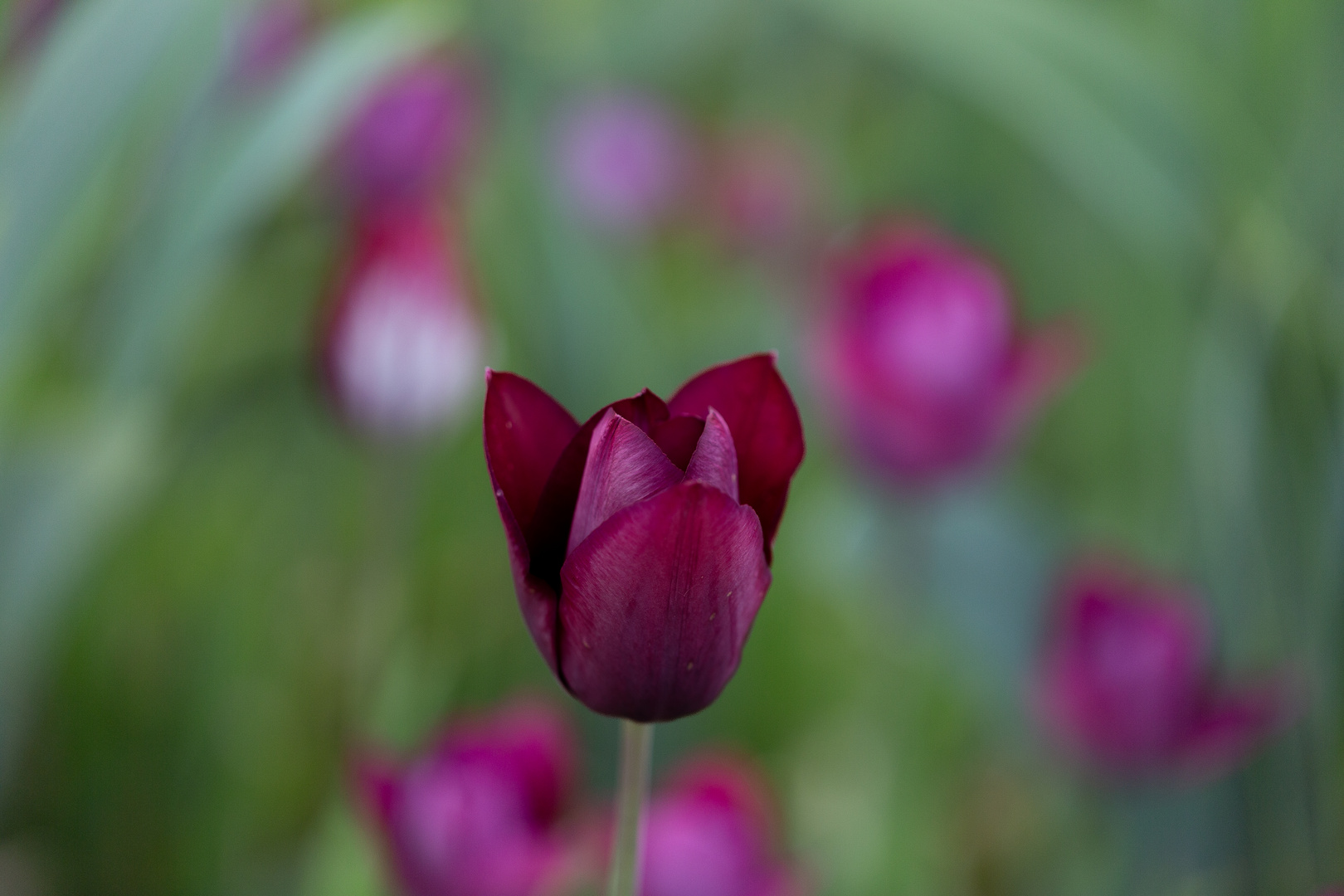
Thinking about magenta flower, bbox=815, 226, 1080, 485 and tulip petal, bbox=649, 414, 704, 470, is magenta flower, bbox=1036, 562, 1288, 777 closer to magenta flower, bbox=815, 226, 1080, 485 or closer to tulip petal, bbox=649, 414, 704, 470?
magenta flower, bbox=815, 226, 1080, 485

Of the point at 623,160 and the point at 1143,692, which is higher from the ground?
the point at 623,160

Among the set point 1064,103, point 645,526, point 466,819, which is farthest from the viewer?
point 1064,103

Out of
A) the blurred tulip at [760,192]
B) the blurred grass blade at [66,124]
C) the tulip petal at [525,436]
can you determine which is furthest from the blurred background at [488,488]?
the blurred tulip at [760,192]

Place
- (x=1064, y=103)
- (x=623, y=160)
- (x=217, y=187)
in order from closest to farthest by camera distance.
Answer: (x=217, y=187) < (x=1064, y=103) < (x=623, y=160)

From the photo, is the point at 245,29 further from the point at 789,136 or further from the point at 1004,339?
the point at 789,136

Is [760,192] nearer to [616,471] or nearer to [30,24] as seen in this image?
[30,24]

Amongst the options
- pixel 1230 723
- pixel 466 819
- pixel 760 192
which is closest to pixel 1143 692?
pixel 1230 723

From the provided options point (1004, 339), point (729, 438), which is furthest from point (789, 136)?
point (729, 438)
